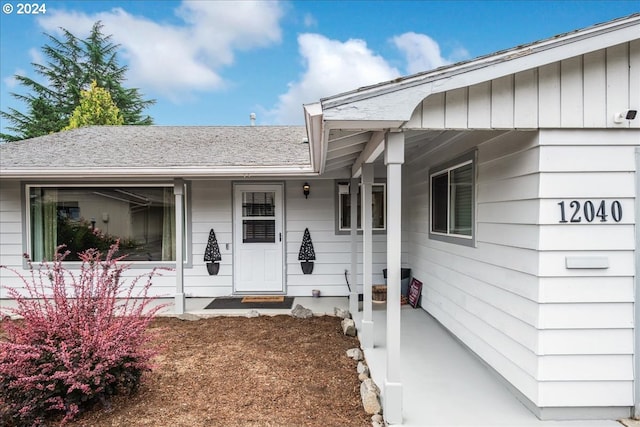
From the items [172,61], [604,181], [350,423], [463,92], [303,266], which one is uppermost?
[172,61]

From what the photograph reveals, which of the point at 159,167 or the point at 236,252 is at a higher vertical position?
the point at 159,167

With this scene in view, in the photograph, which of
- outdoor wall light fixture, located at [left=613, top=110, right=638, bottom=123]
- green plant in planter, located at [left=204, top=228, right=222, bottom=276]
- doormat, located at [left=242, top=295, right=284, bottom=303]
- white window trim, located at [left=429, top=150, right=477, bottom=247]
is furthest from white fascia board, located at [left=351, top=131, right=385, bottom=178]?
green plant in planter, located at [left=204, top=228, right=222, bottom=276]

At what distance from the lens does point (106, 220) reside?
21.3 feet

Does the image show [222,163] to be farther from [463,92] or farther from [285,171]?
[463,92]

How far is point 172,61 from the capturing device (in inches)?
1030

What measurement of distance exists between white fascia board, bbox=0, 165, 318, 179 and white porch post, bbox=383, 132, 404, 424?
299cm

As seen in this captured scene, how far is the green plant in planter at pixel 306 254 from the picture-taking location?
21.2 ft

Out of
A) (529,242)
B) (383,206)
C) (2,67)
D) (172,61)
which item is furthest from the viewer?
(172,61)

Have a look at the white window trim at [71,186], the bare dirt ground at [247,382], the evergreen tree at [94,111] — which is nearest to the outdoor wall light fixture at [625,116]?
the bare dirt ground at [247,382]

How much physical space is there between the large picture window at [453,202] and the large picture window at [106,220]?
177 inches

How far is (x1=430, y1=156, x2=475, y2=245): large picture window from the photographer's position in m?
3.86

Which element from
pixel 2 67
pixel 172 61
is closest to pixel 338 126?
pixel 2 67

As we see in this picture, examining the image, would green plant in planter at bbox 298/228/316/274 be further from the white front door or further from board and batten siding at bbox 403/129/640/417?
board and batten siding at bbox 403/129/640/417

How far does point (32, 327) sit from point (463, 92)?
11.9ft
